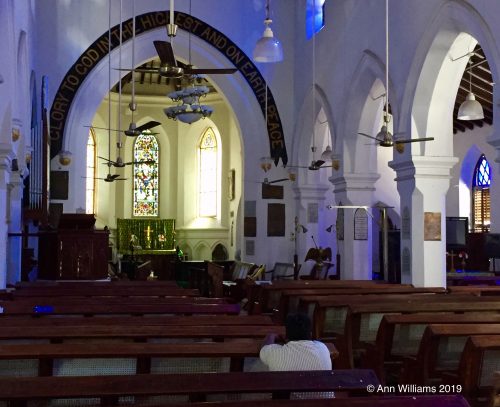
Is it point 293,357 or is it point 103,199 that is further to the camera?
point 103,199

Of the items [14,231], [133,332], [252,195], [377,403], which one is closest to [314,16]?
[252,195]

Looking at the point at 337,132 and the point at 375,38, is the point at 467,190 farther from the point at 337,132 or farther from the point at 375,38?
the point at 375,38

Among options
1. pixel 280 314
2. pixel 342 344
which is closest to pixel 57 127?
pixel 280 314

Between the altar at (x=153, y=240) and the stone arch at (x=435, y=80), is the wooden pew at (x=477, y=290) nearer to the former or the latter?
the stone arch at (x=435, y=80)

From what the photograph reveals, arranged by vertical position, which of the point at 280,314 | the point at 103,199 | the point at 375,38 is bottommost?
the point at 280,314

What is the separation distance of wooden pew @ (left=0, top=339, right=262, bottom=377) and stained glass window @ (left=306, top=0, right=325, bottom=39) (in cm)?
1407

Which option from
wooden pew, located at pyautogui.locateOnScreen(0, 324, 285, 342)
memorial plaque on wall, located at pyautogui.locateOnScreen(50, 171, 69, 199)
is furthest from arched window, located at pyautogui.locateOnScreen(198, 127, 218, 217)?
wooden pew, located at pyautogui.locateOnScreen(0, 324, 285, 342)

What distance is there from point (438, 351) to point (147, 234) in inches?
738

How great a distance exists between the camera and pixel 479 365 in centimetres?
442

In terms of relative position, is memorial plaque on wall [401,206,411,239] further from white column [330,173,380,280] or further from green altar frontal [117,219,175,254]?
green altar frontal [117,219,175,254]

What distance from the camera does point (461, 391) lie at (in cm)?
445

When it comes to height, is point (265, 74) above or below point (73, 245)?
above

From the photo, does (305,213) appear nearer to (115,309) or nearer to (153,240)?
(153,240)

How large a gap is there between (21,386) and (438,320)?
3649 mm
